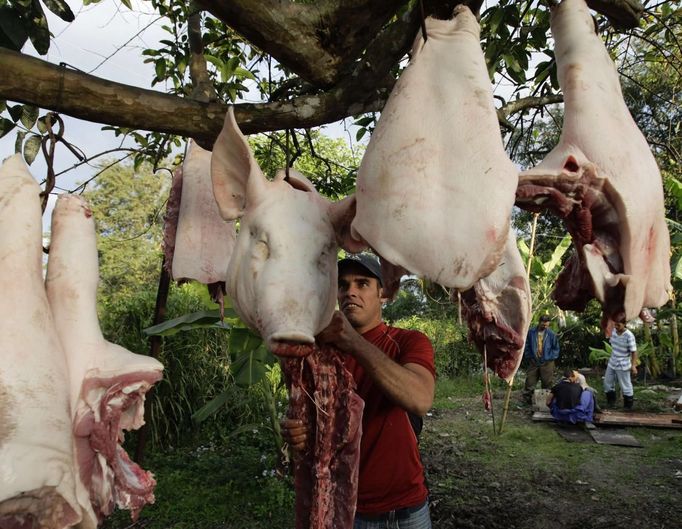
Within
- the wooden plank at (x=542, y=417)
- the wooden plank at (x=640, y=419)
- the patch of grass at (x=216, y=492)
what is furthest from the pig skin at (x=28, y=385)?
the wooden plank at (x=542, y=417)

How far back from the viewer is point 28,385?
3.14ft

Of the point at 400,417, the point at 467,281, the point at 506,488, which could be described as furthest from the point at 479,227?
the point at 506,488

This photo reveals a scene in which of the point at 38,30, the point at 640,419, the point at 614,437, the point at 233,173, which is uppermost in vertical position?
the point at 38,30

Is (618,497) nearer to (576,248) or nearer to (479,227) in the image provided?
(576,248)

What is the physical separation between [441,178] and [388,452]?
1.59m

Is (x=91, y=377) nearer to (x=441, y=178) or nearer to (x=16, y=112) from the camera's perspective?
(x=441, y=178)

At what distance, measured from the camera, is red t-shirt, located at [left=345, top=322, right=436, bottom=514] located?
7.33 ft

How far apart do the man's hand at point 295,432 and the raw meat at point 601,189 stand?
78cm

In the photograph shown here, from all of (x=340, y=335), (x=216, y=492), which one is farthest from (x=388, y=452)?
(x=216, y=492)

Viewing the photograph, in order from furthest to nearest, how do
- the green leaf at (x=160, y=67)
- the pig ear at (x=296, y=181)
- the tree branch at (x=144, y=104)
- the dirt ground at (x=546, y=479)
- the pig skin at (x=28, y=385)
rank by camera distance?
the dirt ground at (x=546, y=479), the green leaf at (x=160, y=67), the pig ear at (x=296, y=181), the tree branch at (x=144, y=104), the pig skin at (x=28, y=385)

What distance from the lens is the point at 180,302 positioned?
8.34 meters

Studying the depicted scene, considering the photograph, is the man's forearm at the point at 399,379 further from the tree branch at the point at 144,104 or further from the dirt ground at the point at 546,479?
the dirt ground at the point at 546,479

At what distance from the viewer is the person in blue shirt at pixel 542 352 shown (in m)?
10.3

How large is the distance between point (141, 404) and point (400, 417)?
1353mm
